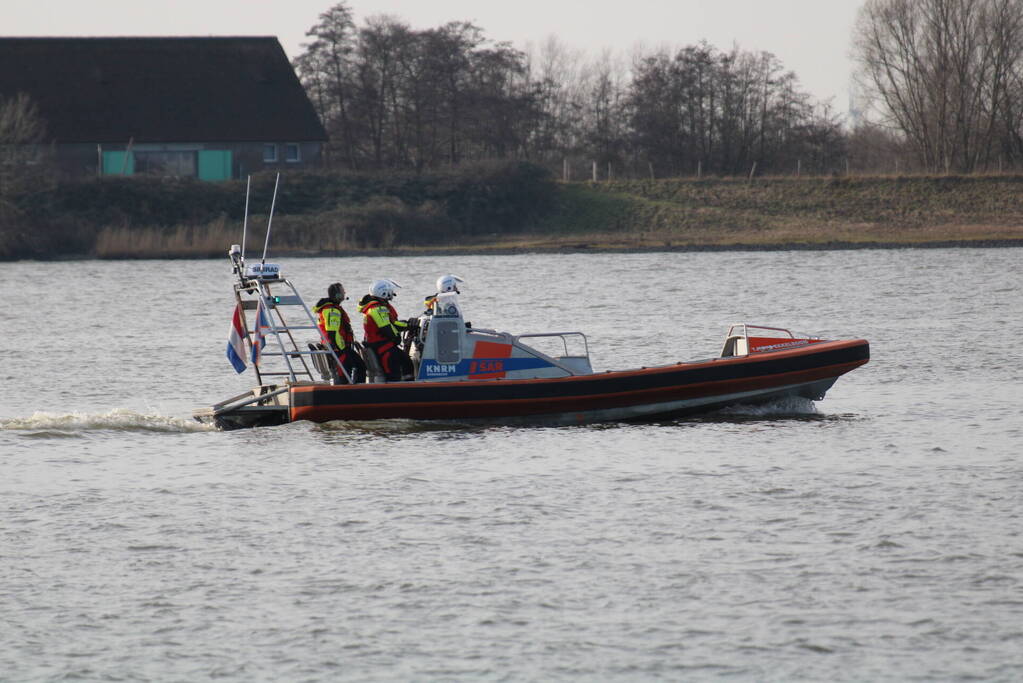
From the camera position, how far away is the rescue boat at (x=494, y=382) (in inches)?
667

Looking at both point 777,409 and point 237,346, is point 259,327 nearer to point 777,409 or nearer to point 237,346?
point 237,346

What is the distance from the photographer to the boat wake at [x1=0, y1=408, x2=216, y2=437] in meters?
17.7

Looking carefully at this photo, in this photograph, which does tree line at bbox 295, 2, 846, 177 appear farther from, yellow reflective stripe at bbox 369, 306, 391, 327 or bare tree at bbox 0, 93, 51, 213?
yellow reflective stripe at bbox 369, 306, 391, 327

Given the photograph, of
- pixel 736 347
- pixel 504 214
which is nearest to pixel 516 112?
pixel 504 214

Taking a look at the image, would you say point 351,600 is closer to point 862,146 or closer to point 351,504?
point 351,504

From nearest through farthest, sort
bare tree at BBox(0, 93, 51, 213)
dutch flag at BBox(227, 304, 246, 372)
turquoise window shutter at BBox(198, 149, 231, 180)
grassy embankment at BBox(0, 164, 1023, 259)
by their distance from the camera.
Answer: dutch flag at BBox(227, 304, 246, 372), bare tree at BBox(0, 93, 51, 213), grassy embankment at BBox(0, 164, 1023, 259), turquoise window shutter at BBox(198, 149, 231, 180)

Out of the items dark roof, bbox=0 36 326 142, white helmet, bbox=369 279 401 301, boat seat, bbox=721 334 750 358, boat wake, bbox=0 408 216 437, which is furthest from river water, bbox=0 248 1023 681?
dark roof, bbox=0 36 326 142

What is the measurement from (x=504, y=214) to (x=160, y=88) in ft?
54.7

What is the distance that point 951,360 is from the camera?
76.8ft

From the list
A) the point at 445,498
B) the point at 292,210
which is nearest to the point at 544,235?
the point at 292,210

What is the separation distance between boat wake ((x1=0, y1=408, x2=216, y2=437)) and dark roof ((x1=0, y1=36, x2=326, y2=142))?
1826 inches

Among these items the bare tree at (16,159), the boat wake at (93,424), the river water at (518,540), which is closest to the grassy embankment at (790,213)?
the bare tree at (16,159)

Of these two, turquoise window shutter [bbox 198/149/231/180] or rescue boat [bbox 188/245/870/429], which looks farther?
turquoise window shutter [bbox 198/149/231/180]

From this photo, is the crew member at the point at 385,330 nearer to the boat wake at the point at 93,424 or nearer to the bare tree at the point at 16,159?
the boat wake at the point at 93,424
